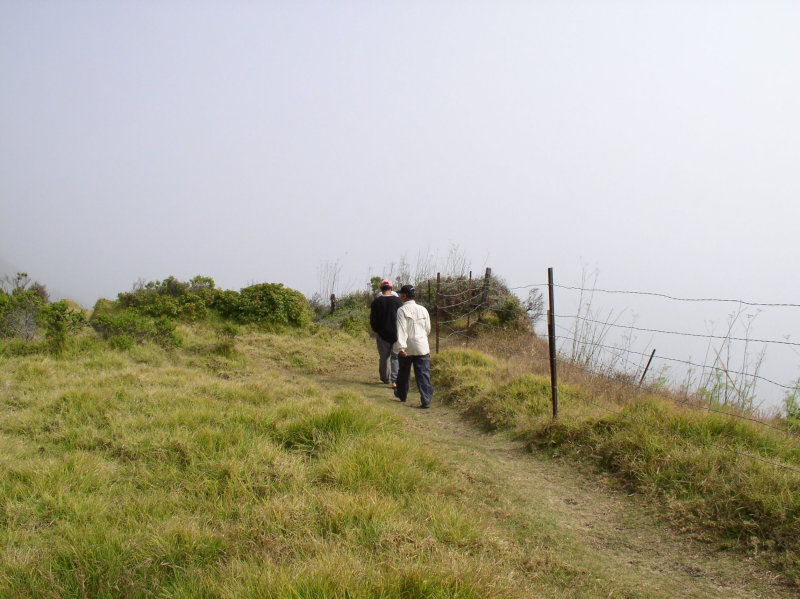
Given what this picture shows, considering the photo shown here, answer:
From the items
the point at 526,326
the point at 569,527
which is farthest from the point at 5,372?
the point at 526,326

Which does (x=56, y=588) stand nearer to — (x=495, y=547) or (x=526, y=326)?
(x=495, y=547)

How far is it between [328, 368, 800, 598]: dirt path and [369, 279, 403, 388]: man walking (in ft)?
9.87

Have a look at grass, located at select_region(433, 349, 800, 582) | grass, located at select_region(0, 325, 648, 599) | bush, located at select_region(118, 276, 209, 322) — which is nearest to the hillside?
grass, located at select_region(0, 325, 648, 599)

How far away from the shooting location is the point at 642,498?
4375 mm

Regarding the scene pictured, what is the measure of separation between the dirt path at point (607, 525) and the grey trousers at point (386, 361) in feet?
10.6

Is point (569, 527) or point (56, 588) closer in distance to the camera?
point (56, 588)

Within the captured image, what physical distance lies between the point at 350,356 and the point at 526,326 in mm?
5636

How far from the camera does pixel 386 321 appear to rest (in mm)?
9281

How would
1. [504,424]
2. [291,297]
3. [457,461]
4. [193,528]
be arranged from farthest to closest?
[291,297] → [504,424] → [457,461] → [193,528]

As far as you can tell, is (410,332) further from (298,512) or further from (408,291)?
(298,512)

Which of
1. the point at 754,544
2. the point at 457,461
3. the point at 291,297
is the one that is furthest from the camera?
the point at 291,297

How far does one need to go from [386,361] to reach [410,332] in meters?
2.00

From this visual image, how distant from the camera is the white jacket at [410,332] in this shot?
26.2 feet

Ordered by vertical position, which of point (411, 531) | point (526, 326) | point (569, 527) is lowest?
point (569, 527)
